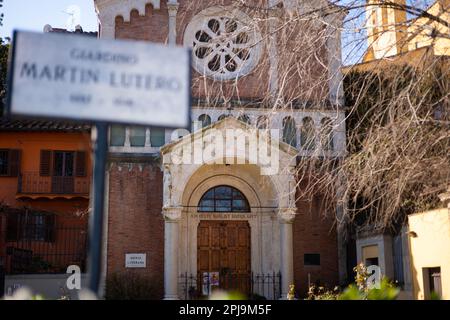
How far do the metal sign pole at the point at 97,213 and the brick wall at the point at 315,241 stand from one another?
17772mm

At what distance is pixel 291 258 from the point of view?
2023 centimetres

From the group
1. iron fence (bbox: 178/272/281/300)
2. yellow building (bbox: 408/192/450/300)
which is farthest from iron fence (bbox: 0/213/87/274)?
yellow building (bbox: 408/192/450/300)

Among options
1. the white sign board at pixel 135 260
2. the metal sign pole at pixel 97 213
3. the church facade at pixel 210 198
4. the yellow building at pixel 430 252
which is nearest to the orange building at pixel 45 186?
the white sign board at pixel 135 260

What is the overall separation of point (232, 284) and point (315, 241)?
349 centimetres

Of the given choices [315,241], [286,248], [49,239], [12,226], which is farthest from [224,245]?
[12,226]

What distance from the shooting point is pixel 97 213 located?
478cm

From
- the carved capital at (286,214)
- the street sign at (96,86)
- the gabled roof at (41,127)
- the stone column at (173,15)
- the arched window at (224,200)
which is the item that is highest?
the stone column at (173,15)

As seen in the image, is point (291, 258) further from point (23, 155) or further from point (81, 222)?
point (23, 155)

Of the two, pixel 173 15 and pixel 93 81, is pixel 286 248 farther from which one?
pixel 93 81

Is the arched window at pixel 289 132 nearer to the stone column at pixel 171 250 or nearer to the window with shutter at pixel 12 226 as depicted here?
the stone column at pixel 171 250

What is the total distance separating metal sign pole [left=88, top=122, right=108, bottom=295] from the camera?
4.66 meters

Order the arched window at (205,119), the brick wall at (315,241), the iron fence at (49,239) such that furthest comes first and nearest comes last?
the iron fence at (49,239) < the arched window at (205,119) < the brick wall at (315,241)

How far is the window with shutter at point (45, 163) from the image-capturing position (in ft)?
86.8

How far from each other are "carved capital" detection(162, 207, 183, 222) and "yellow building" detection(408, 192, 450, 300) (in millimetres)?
7423
